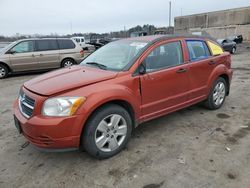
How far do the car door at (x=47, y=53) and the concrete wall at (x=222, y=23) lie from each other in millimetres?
35503

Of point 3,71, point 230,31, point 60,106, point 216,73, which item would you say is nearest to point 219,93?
point 216,73

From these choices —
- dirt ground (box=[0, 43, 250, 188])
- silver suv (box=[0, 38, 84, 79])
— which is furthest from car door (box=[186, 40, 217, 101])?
silver suv (box=[0, 38, 84, 79])

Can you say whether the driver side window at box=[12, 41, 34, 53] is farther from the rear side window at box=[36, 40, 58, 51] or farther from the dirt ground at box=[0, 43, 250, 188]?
the dirt ground at box=[0, 43, 250, 188]

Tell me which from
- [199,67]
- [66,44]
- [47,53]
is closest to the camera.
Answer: [199,67]

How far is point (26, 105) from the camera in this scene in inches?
114

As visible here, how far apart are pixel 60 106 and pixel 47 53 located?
7.95 m

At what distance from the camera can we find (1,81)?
29.2ft

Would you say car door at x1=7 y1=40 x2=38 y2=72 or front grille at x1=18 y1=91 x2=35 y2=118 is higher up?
car door at x1=7 y1=40 x2=38 y2=72

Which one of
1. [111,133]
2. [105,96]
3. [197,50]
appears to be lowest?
[111,133]

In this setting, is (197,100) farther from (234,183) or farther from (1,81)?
(1,81)

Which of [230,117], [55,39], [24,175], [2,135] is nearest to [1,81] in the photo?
[55,39]

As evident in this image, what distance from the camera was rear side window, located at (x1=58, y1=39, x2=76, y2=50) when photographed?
10250 millimetres

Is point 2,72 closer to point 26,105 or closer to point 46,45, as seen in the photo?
point 46,45

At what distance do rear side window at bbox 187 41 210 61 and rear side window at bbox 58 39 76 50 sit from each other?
7.34 metres
